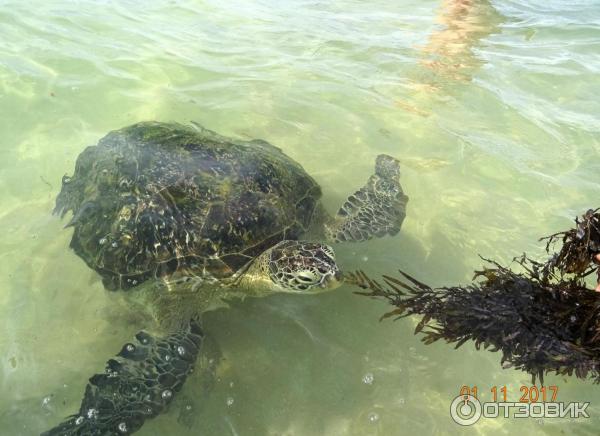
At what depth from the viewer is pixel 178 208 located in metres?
3.34

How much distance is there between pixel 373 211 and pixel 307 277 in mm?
1220

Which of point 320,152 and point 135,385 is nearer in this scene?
point 135,385

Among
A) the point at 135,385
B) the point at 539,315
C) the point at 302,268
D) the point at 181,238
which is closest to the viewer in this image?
the point at 539,315

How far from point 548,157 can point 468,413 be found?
3408mm

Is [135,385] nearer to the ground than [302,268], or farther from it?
nearer to the ground

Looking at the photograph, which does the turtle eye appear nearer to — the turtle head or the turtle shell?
the turtle head

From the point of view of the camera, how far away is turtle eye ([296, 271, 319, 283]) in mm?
3121

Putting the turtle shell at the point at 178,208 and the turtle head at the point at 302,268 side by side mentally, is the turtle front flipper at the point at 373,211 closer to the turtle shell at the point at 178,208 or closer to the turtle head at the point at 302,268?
the turtle shell at the point at 178,208

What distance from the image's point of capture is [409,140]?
5211 millimetres

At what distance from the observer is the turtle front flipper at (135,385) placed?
264cm
